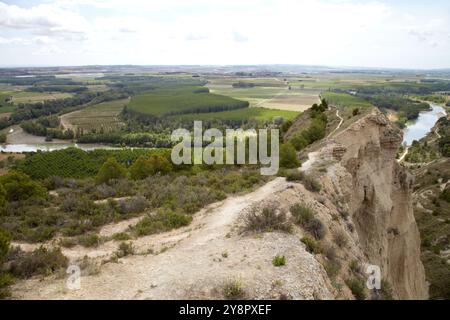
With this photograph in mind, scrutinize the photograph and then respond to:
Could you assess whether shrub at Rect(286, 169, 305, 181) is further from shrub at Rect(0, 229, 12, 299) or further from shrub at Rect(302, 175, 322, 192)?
shrub at Rect(0, 229, 12, 299)

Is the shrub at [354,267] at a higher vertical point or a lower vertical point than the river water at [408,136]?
higher

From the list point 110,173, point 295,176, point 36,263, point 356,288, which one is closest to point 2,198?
point 110,173

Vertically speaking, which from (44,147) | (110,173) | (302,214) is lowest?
(44,147)

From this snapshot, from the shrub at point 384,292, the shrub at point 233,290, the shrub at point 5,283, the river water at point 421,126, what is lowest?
the river water at point 421,126

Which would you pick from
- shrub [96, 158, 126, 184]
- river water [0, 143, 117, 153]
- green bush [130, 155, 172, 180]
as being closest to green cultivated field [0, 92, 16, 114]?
river water [0, 143, 117, 153]

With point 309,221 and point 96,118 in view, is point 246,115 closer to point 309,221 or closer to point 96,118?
point 96,118

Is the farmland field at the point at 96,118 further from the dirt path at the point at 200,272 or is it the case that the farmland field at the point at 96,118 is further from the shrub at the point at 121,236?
the dirt path at the point at 200,272

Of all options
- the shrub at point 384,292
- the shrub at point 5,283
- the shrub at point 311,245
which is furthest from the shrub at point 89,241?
the shrub at point 384,292
